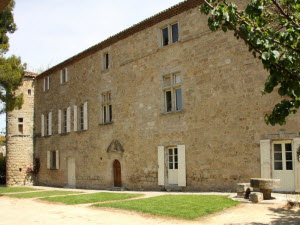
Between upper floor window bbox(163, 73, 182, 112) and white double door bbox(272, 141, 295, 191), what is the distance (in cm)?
424

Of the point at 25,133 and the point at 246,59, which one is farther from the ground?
the point at 246,59

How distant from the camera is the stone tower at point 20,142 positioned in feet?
72.7

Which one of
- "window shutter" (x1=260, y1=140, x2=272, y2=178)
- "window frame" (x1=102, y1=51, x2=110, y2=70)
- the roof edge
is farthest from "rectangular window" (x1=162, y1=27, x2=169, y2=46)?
"window shutter" (x1=260, y1=140, x2=272, y2=178)

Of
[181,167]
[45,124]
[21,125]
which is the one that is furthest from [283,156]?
[21,125]

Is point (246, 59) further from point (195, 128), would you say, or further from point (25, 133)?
point (25, 133)

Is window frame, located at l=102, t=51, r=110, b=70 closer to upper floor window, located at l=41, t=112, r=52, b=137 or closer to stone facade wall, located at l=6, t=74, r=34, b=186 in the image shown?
upper floor window, located at l=41, t=112, r=52, b=137

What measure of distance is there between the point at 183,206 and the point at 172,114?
5.45 metres

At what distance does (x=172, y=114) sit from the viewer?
13.4 metres

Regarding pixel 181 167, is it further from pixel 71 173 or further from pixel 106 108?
pixel 71 173

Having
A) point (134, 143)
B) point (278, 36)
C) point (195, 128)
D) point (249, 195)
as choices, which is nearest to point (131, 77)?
point (134, 143)

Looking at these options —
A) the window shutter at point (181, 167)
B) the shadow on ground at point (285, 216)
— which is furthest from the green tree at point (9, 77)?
the shadow on ground at point (285, 216)

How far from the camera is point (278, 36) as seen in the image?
515 cm

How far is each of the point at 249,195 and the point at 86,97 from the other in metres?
11.9

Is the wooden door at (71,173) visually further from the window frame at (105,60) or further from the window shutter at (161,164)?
the window shutter at (161,164)
